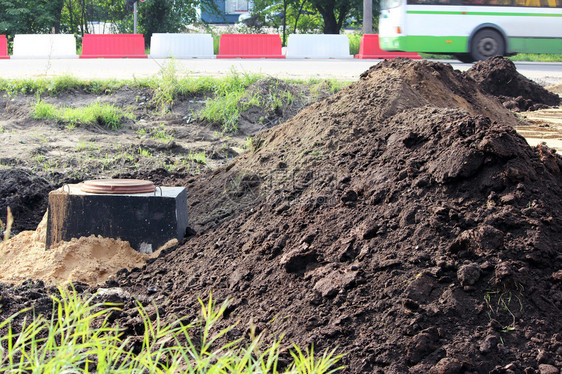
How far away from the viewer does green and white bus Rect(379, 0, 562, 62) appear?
14742 mm

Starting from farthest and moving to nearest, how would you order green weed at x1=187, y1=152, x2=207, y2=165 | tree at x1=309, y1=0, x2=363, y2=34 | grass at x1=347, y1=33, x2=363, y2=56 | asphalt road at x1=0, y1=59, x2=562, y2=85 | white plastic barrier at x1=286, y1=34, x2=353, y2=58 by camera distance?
tree at x1=309, y1=0, x2=363, y2=34 < grass at x1=347, y1=33, x2=363, y2=56 < white plastic barrier at x1=286, y1=34, x2=353, y2=58 < asphalt road at x1=0, y1=59, x2=562, y2=85 < green weed at x1=187, y1=152, x2=207, y2=165

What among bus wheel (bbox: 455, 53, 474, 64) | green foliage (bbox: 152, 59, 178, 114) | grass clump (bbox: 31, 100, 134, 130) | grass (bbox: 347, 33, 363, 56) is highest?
grass (bbox: 347, 33, 363, 56)

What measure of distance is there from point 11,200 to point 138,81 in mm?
4281

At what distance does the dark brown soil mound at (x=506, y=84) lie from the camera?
9.59 meters

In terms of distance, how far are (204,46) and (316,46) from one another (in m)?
3.16

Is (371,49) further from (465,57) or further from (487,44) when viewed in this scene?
(487,44)

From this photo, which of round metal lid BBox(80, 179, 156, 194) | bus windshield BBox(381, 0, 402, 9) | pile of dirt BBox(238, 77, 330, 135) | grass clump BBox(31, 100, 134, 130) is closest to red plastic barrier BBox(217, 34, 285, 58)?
bus windshield BBox(381, 0, 402, 9)

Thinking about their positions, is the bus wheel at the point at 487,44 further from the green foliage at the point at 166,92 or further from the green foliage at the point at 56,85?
the green foliage at the point at 56,85

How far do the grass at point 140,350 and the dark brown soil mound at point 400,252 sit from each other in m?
0.16

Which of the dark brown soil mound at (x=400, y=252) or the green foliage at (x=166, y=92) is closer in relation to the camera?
the dark brown soil mound at (x=400, y=252)

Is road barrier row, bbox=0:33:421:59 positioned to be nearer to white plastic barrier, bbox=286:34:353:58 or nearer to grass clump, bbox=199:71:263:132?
white plastic barrier, bbox=286:34:353:58

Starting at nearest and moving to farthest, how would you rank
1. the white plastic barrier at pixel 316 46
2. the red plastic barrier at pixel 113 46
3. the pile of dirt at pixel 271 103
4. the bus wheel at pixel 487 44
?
1. the pile of dirt at pixel 271 103
2. the bus wheel at pixel 487 44
3. the red plastic barrier at pixel 113 46
4. the white plastic barrier at pixel 316 46

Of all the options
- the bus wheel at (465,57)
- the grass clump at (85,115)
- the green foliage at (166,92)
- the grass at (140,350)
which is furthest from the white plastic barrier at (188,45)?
the grass at (140,350)

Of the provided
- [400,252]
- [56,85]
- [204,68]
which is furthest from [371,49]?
[400,252]
